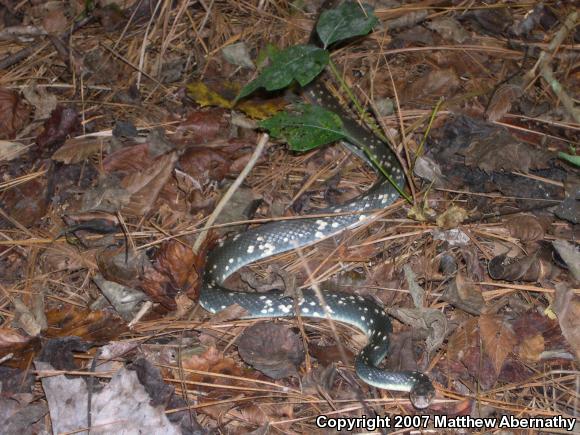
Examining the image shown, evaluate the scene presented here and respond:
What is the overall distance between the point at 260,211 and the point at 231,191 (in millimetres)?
282

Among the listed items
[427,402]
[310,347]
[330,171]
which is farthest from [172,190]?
[427,402]

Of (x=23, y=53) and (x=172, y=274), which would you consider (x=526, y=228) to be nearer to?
(x=172, y=274)

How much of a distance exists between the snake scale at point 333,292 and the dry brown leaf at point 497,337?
1.31 ft

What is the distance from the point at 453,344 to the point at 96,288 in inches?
85.5

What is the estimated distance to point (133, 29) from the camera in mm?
5062

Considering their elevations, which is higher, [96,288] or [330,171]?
[330,171]

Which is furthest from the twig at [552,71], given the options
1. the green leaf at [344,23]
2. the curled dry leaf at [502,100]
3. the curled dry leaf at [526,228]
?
the green leaf at [344,23]

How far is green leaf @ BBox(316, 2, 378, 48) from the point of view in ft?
12.7

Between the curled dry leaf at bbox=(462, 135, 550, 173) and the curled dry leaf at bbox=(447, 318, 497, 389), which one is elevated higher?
the curled dry leaf at bbox=(462, 135, 550, 173)

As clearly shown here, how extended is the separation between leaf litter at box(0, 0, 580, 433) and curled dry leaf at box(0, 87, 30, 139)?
11 millimetres

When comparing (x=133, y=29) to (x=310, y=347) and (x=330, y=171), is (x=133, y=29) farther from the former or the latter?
(x=310, y=347)

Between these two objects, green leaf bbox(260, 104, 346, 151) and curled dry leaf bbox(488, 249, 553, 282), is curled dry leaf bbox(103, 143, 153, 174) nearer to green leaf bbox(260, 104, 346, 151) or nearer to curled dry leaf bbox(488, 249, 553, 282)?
green leaf bbox(260, 104, 346, 151)

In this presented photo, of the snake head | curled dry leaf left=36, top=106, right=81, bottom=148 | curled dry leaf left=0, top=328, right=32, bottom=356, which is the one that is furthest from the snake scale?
curled dry leaf left=36, top=106, right=81, bottom=148

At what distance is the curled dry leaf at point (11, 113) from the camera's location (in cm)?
443
